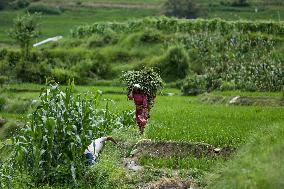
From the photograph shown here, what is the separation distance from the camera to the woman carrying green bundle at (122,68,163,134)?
45.9 ft

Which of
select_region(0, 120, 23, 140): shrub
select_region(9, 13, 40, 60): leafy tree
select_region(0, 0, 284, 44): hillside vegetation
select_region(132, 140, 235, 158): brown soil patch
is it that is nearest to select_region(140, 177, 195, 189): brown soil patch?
select_region(132, 140, 235, 158): brown soil patch

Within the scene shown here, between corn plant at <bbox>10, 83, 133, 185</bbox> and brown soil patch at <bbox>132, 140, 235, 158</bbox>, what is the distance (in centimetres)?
132

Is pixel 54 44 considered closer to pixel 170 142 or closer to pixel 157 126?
pixel 157 126

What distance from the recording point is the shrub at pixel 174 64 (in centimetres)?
3619

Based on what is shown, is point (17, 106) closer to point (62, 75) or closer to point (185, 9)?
point (62, 75)

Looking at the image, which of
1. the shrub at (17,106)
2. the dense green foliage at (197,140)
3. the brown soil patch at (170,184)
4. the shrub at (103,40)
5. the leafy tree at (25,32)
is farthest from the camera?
the shrub at (103,40)

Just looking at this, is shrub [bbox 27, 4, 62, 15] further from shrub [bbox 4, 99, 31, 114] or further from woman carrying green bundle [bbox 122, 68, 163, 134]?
woman carrying green bundle [bbox 122, 68, 163, 134]

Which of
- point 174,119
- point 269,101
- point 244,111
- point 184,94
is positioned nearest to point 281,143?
point 174,119

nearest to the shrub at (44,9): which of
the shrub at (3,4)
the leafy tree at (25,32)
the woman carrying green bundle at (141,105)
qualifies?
the shrub at (3,4)

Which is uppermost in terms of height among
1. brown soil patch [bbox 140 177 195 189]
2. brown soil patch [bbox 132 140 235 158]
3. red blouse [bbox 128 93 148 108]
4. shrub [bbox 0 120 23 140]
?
red blouse [bbox 128 93 148 108]

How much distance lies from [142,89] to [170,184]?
4.49 meters

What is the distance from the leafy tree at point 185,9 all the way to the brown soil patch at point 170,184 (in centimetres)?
5551

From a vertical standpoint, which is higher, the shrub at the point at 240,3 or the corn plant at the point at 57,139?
the corn plant at the point at 57,139

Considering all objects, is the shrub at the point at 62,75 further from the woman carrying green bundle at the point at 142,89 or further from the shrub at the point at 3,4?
the shrub at the point at 3,4
